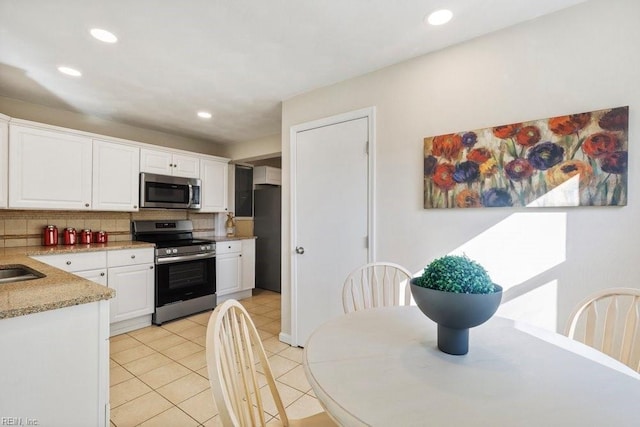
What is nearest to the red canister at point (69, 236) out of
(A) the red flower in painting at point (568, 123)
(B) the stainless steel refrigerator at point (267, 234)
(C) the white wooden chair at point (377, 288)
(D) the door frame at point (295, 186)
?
(D) the door frame at point (295, 186)

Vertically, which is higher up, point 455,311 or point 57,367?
point 455,311

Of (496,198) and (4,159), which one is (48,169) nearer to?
(4,159)

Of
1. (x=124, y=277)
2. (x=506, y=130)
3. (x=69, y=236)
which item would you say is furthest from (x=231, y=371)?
(x=69, y=236)

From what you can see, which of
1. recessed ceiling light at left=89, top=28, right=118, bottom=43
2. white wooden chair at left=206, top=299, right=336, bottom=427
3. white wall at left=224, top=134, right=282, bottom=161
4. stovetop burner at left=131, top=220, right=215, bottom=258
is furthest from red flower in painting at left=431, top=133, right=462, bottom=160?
stovetop burner at left=131, top=220, right=215, bottom=258

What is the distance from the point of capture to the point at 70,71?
7.60 ft

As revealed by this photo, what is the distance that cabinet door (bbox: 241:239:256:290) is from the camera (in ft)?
14.3

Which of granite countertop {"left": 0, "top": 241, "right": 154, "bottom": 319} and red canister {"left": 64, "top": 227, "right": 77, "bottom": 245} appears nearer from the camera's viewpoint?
granite countertop {"left": 0, "top": 241, "right": 154, "bottom": 319}

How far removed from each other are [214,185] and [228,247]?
90 centimetres

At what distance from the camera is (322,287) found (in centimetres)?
259

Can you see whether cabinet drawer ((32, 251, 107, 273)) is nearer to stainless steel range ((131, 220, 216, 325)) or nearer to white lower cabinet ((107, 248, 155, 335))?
white lower cabinet ((107, 248, 155, 335))

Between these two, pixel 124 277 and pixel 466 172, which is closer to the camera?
pixel 466 172

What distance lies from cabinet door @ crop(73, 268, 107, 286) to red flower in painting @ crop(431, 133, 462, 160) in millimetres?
3140

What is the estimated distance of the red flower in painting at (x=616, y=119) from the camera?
144 cm

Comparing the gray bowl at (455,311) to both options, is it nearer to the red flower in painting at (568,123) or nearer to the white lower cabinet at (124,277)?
the red flower in painting at (568,123)
